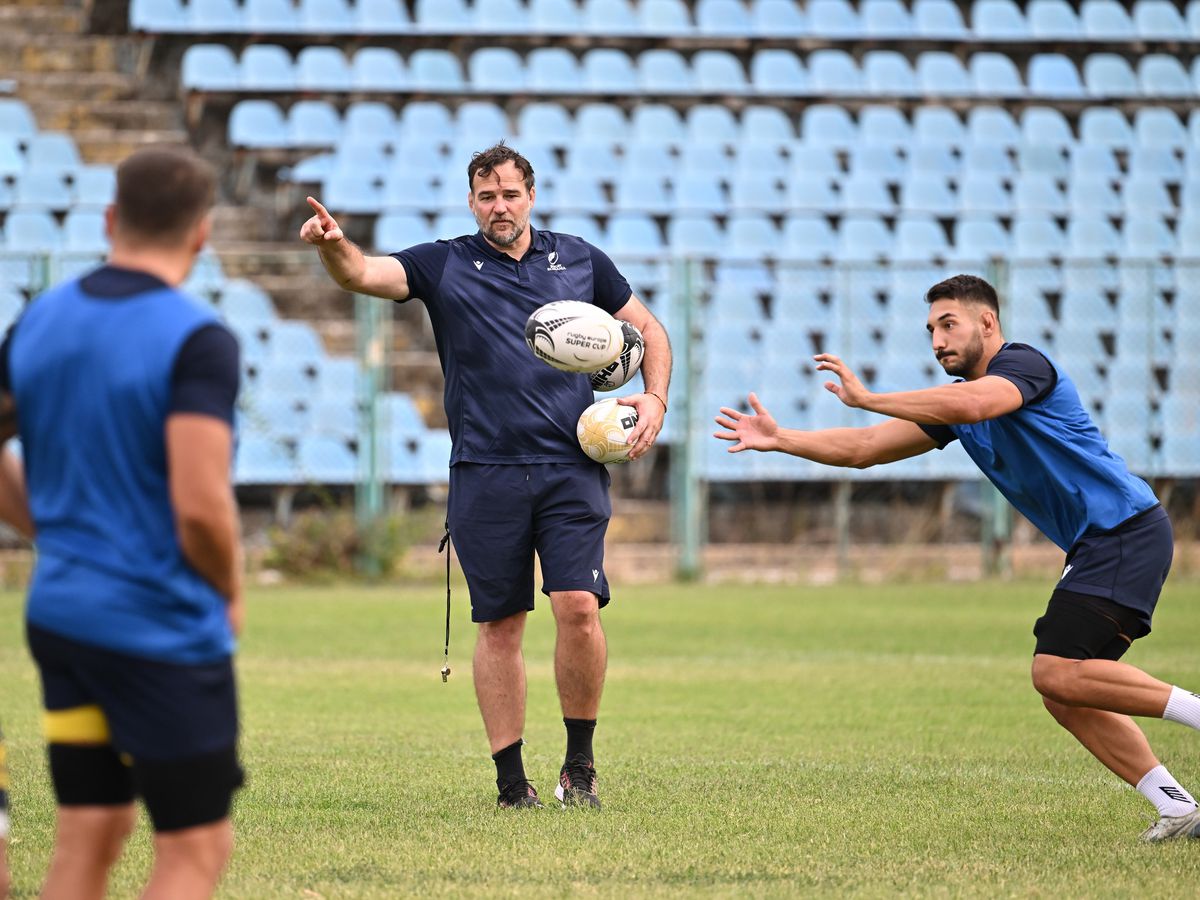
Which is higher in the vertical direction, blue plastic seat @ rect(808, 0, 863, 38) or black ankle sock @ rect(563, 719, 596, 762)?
blue plastic seat @ rect(808, 0, 863, 38)

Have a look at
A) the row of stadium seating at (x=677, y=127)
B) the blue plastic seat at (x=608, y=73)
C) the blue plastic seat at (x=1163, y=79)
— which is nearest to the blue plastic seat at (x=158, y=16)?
the row of stadium seating at (x=677, y=127)

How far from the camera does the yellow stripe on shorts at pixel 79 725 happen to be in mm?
3477

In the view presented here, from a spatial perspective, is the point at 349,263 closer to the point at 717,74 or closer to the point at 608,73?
the point at 608,73

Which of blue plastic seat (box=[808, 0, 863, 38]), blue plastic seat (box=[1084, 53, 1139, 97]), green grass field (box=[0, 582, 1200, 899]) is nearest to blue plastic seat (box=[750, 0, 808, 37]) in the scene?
blue plastic seat (box=[808, 0, 863, 38])

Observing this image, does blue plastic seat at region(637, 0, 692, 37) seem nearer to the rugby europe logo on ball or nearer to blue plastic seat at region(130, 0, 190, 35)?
blue plastic seat at region(130, 0, 190, 35)

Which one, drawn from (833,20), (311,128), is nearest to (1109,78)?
(833,20)

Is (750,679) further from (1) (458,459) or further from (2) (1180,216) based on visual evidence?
(2) (1180,216)

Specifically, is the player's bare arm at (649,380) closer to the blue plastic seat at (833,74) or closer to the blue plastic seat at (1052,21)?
the blue plastic seat at (833,74)

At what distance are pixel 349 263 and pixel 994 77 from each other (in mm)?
18759

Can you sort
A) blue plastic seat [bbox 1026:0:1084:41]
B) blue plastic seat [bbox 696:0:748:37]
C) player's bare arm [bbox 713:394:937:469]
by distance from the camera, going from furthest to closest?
blue plastic seat [bbox 1026:0:1084:41]
blue plastic seat [bbox 696:0:748:37]
player's bare arm [bbox 713:394:937:469]

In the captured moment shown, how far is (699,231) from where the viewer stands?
21.0 metres

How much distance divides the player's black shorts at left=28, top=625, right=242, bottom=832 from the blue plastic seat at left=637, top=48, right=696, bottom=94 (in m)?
19.7

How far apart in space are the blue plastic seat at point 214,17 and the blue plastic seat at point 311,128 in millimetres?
1582

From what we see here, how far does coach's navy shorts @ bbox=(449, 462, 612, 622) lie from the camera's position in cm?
648
